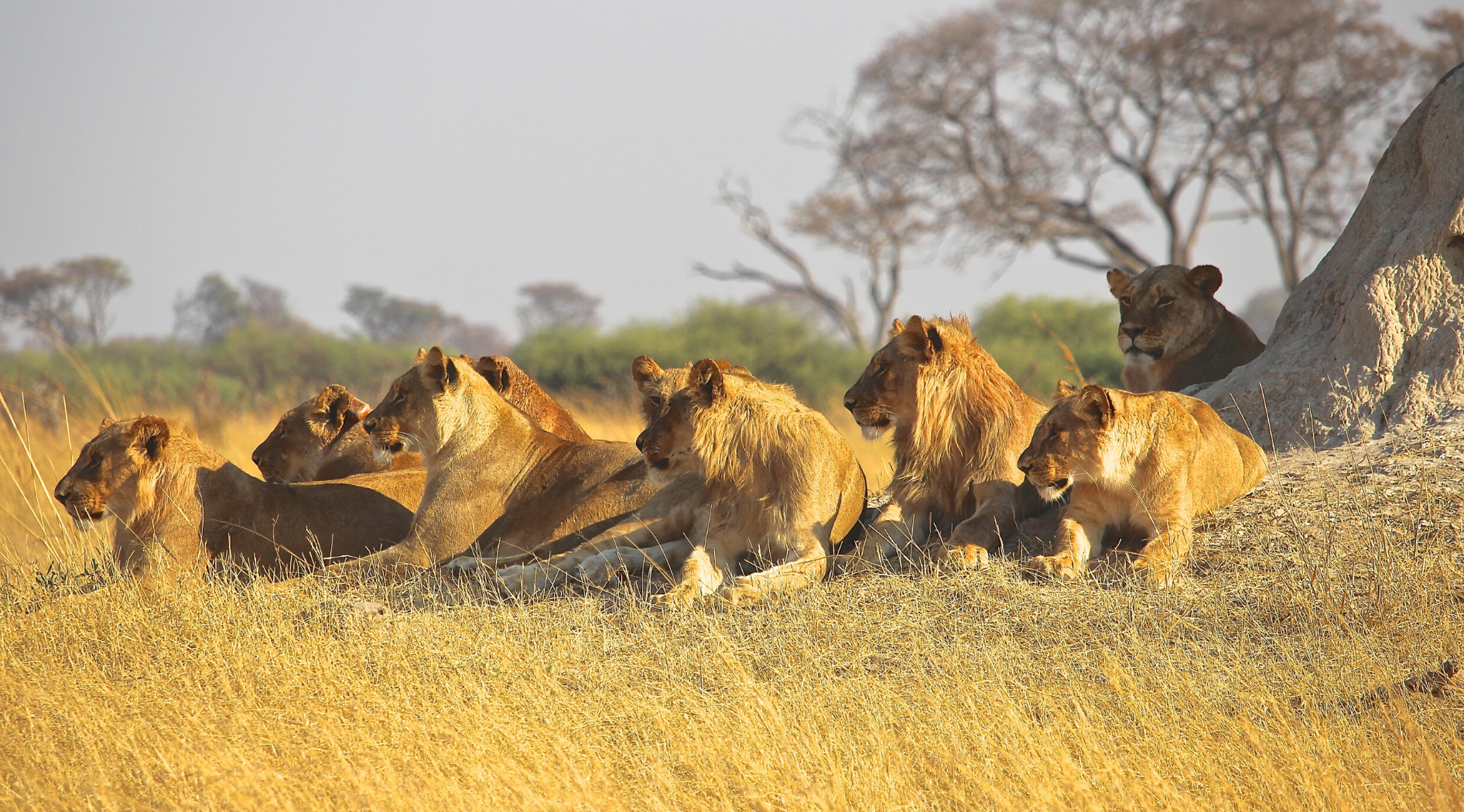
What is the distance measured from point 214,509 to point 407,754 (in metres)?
2.65

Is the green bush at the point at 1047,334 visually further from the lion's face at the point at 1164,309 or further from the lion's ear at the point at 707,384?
the lion's ear at the point at 707,384

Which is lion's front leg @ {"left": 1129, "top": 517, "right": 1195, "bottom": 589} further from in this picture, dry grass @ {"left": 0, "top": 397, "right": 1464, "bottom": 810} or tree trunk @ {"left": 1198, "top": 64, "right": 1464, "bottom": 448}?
tree trunk @ {"left": 1198, "top": 64, "right": 1464, "bottom": 448}

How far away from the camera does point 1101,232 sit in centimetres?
2308

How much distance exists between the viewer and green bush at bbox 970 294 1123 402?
2067cm

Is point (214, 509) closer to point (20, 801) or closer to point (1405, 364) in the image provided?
point (20, 801)

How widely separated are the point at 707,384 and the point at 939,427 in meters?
0.92

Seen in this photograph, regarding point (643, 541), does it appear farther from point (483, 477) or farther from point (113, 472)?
point (113, 472)

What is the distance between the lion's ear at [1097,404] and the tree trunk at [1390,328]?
151 centimetres

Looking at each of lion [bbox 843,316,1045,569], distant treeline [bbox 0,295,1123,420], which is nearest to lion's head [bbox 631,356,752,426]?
lion [bbox 843,316,1045,569]

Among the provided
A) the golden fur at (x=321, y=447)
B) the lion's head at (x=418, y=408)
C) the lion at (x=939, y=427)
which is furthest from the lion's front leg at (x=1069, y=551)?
the golden fur at (x=321, y=447)

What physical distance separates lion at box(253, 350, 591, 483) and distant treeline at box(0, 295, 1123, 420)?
12.4 metres

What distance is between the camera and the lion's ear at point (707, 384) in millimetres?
4980

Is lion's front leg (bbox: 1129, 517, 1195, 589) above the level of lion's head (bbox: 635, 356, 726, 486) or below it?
below

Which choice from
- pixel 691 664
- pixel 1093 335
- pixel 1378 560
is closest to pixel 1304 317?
pixel 1378 560
